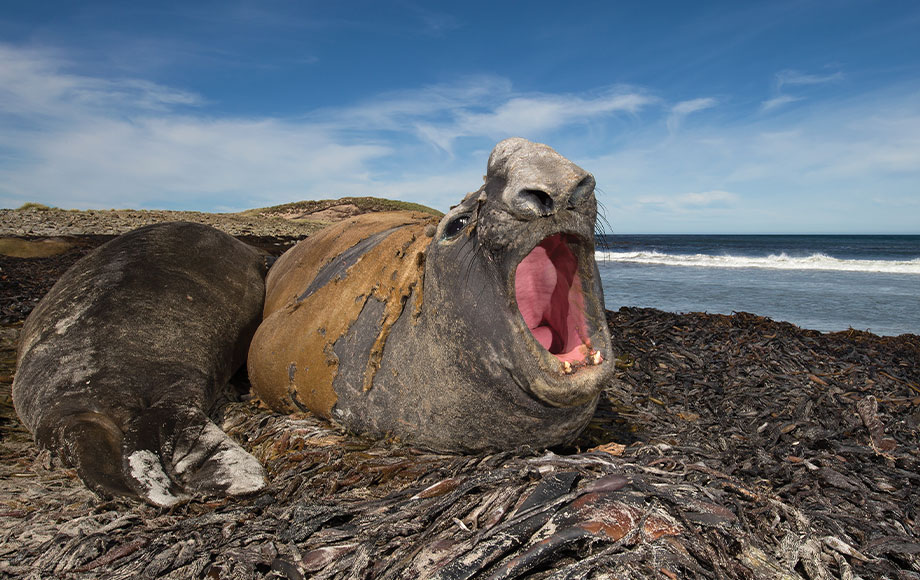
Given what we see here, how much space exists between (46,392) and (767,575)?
13.0 feet

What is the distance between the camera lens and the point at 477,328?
8.21 feet

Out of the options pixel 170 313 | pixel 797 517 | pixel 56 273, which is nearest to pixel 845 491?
pixel 797 517

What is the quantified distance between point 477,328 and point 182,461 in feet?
5.89

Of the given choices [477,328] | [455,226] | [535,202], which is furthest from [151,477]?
[535,202]

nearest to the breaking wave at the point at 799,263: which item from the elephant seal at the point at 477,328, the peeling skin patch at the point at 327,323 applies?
the peeling skin patch at the point at 327,323

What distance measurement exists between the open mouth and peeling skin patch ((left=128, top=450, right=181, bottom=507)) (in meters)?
1.92

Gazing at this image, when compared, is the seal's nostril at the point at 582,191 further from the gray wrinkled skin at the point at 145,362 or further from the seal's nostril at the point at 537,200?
the gray wrinkled skin at the point at 145,362

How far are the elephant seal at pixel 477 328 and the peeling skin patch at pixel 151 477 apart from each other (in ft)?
2.80

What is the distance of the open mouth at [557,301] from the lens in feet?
8.04

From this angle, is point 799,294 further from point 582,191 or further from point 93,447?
point 93,447

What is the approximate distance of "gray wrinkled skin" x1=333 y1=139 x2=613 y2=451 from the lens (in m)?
2.23

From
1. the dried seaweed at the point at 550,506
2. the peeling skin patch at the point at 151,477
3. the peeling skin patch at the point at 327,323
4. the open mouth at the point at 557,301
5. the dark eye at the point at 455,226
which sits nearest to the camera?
the dried seaweed at the point at 550,506

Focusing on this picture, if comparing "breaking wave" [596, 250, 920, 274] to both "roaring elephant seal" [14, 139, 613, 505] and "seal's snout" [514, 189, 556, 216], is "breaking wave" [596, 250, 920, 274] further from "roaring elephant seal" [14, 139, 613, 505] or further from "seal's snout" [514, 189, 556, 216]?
"seal's snout" [514, 189, 556, 216]

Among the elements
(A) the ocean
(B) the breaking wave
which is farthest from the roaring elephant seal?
(B) the breaking wave
